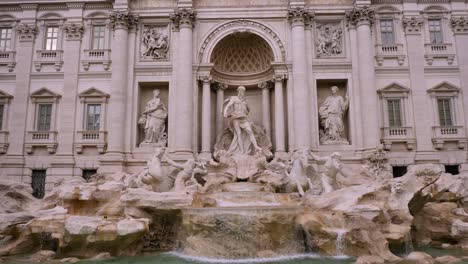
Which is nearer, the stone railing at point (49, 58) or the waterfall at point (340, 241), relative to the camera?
the waterfall at point (340, 241)

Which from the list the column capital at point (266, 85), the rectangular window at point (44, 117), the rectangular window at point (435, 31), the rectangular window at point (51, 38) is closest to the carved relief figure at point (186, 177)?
the column capital at point (266, 85)

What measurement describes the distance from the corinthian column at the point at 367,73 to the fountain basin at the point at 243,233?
9.31 meters

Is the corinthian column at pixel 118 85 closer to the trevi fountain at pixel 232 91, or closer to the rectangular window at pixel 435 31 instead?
the trevi fountain at pixel 232 91

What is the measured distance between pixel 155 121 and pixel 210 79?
3.91 m

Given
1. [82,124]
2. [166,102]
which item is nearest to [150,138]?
[166,102]

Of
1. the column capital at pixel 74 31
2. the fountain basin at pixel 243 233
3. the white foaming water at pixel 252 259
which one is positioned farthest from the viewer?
the column capital at pixel 74 31

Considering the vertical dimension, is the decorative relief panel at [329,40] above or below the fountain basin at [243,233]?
above

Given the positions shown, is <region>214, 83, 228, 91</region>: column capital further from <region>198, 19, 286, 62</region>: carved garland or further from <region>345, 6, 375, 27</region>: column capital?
<region>345, 6, 375, 27</region>: column capital

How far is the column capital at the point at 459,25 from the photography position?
20.5 metres

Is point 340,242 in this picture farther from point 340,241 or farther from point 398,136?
point 398,136

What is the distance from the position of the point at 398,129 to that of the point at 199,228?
13567 millimetres

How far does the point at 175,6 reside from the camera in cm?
2078

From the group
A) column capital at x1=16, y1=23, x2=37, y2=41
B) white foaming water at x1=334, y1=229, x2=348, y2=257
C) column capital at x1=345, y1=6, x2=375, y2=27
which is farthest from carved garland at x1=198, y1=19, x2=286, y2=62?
white foaming water at x1=334, y1=229, x2=348, y2=257

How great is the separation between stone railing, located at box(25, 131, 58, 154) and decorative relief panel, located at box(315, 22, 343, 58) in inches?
625
